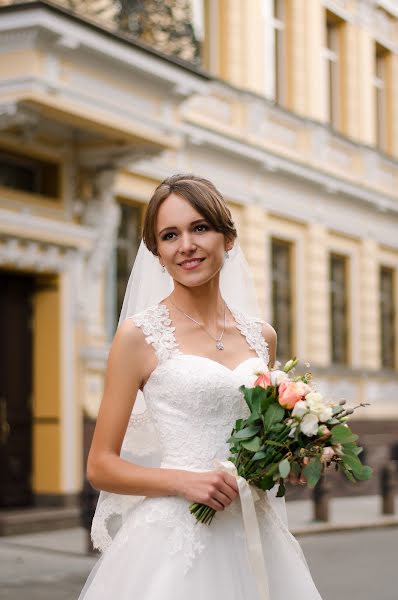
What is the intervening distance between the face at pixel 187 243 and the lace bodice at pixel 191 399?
0.19 metres

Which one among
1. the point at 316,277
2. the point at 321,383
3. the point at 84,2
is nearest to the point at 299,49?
the point at 316,277

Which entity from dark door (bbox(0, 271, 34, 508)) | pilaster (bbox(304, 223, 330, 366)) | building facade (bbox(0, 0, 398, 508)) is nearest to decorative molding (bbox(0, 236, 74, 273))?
building facade (bbox(0, 0, 398, 508))

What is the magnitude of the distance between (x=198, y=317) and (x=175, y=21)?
437 inches

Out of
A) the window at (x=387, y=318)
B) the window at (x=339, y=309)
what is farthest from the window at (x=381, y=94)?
the window at (x=339, y=309)

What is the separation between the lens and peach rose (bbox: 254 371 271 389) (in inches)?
126

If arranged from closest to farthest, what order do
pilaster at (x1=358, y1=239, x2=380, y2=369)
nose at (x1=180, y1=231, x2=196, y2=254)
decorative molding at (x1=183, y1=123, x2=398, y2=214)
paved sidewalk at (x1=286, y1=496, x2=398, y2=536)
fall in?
1. nose at (x1=180, y1=231, x2=196, y2=254)
2. paved sidewalk at (x1=286, y1=496, x2=398, y2=536)
3. decorative molding at (x1=183, y1=123, x2=398, y2=214)
4. pilaster at (x1=358, y1=239, x2=380, y2=369)

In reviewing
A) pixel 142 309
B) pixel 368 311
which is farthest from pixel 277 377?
pixel 368 311

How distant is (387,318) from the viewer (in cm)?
2411

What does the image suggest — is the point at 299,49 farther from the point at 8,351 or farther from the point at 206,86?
the point at 8,351

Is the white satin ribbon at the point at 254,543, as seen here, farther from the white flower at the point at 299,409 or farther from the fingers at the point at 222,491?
the white flower at the point at 299,409

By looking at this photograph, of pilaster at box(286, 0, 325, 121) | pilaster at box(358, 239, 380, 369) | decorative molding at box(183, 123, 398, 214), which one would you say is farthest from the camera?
pilaster at box(358, 239, 380, 369)

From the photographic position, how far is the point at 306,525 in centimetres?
Answer: 1419

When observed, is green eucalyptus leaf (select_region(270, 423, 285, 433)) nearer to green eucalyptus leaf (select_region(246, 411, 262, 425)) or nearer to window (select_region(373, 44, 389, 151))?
green eucalyptus leaf (select_region(246, 411, 262, 425))

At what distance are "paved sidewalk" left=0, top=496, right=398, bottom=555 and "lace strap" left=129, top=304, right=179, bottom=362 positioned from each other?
812 centimetres
